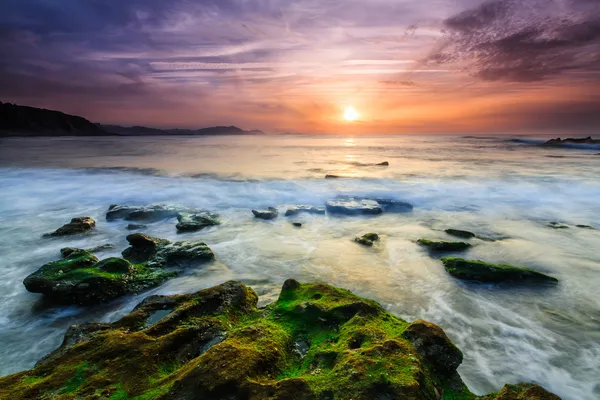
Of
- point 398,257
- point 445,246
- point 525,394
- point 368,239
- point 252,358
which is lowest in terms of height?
point 398,257

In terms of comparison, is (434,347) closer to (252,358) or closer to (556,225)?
(252,358)

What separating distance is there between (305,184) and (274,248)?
45.7ft

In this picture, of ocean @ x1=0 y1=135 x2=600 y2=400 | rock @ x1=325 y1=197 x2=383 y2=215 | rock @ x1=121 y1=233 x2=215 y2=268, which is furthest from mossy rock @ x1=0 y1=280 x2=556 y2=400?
rock @ x1=325 y1=197 x2=383 y2=215

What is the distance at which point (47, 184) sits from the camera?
968 inches

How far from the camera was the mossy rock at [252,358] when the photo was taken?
3453 mm

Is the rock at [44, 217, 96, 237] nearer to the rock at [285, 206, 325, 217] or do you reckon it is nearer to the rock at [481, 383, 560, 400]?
the rock at [285, 206, 325, 217]

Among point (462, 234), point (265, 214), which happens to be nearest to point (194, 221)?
point (265, 214)

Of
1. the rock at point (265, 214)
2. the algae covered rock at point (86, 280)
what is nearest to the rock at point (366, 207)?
the rock at point (265, 214)

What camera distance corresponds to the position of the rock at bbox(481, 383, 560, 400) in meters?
3.44

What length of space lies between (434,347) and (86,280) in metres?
7.51

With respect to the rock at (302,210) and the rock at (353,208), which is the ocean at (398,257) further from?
the rock at (353,208)

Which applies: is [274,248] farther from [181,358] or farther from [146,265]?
[181,358]

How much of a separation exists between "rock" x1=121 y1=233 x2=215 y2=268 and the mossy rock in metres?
4.60

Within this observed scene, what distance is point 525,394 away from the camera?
3.48 meters
